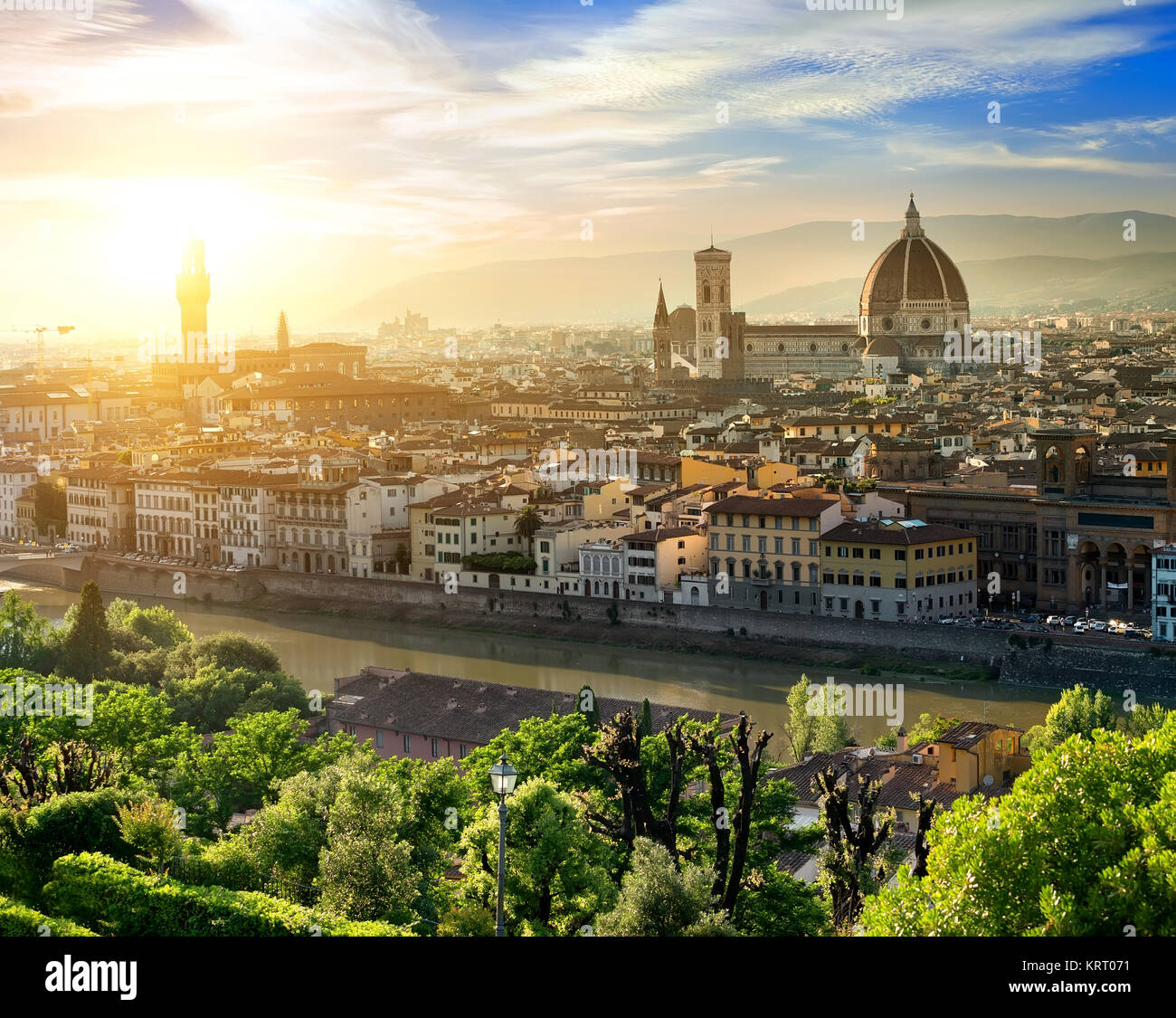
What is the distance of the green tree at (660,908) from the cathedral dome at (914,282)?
194 feet

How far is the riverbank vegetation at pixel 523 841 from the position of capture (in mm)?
4906

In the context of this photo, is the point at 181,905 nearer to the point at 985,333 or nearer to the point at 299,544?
the point at 299,544

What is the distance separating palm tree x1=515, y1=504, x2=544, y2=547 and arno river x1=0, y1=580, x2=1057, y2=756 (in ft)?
6.22

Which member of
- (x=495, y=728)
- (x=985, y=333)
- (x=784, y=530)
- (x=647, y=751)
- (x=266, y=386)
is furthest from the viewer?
(x=985, y=333)

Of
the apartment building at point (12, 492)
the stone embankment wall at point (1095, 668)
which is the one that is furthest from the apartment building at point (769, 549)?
the apartment building at point (12, 492)

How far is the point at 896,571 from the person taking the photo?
19.6 m

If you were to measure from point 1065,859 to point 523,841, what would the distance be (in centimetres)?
281

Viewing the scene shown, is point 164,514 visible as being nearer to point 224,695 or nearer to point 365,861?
point 224,695

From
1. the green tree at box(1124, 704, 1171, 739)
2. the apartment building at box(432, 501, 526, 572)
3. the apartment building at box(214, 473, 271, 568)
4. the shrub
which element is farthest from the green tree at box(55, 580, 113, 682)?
the apartment building at box(214, 473, 271, 568)

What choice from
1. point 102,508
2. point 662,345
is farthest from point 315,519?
point 662,345

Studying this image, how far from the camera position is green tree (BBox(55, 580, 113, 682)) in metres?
15.8
